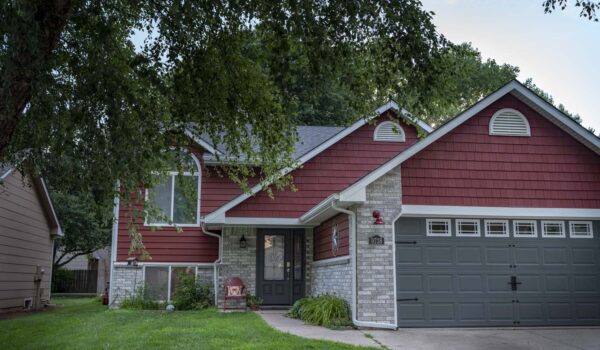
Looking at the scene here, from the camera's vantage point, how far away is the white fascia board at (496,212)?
10.4 metres

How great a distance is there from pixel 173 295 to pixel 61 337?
5.29m

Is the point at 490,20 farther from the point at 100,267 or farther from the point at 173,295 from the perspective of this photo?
the point at 100,267

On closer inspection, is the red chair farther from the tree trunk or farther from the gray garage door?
the tree trunk

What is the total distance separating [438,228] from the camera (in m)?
10.6

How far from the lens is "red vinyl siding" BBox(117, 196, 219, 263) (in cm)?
1481

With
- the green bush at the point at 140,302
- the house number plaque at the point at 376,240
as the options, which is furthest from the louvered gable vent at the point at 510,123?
the green bush at the point at 140,302

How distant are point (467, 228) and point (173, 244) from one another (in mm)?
7921

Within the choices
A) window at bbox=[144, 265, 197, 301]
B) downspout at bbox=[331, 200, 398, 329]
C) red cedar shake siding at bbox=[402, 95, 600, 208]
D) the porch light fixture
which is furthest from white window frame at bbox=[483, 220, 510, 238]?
window at bbox=[144, 265, 197, 301]

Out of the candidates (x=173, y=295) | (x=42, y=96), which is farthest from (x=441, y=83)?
(x=173, y=295)

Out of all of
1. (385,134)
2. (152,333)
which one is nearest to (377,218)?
(152,333)

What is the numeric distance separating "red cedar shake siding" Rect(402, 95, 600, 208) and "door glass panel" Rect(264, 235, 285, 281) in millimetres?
5408

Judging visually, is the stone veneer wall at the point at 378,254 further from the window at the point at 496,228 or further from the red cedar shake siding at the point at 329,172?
the red cedar shake siding at the point at 329,172

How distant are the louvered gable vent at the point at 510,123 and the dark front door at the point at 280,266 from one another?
623cm

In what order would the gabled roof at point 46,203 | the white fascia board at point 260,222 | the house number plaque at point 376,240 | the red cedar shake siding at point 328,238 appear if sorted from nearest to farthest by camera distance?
the house number plaque at point 376,240, the red cedar shake siding at point 328,238, the white fascia board at point 260,222, the gabled roof at point 46,203
